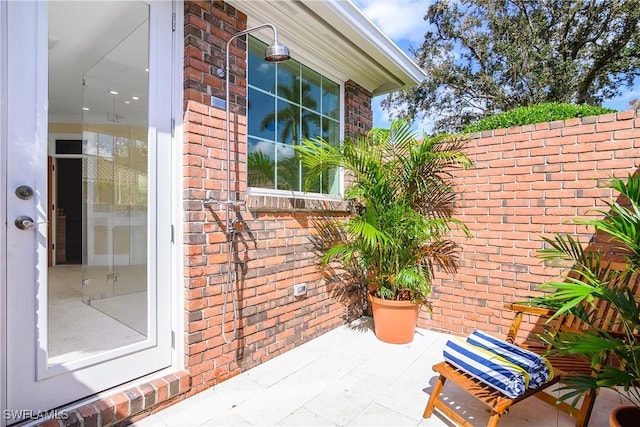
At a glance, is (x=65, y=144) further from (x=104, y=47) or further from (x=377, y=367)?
(x=377, y=367)

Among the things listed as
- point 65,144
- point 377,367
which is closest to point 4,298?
point 65,144

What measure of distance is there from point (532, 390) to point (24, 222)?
289 cm

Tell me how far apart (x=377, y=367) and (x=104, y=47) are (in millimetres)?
3489

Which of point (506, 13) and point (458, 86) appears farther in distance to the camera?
point (458, 86)

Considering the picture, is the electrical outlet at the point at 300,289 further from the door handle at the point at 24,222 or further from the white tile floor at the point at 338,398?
the door handle at the point at 24,222

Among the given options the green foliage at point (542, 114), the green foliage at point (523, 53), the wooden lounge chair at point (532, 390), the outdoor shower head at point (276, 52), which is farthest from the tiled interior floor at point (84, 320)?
the green foliage at point (523, 53)

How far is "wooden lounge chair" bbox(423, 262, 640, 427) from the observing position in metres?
1.86

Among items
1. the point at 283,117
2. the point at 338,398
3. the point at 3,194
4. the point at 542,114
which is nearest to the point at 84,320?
the point at 3,194

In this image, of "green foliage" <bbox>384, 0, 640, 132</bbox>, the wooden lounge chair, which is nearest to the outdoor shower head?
the wooden lounge chair

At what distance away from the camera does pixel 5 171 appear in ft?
5.50

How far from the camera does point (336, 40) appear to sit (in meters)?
3.27

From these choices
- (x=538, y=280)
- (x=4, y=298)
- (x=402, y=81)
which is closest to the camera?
(x=4, y=298)

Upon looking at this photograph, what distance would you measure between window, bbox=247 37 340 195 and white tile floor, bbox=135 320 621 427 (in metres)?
1.57

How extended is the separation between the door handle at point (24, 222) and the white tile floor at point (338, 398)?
4.29 feet
